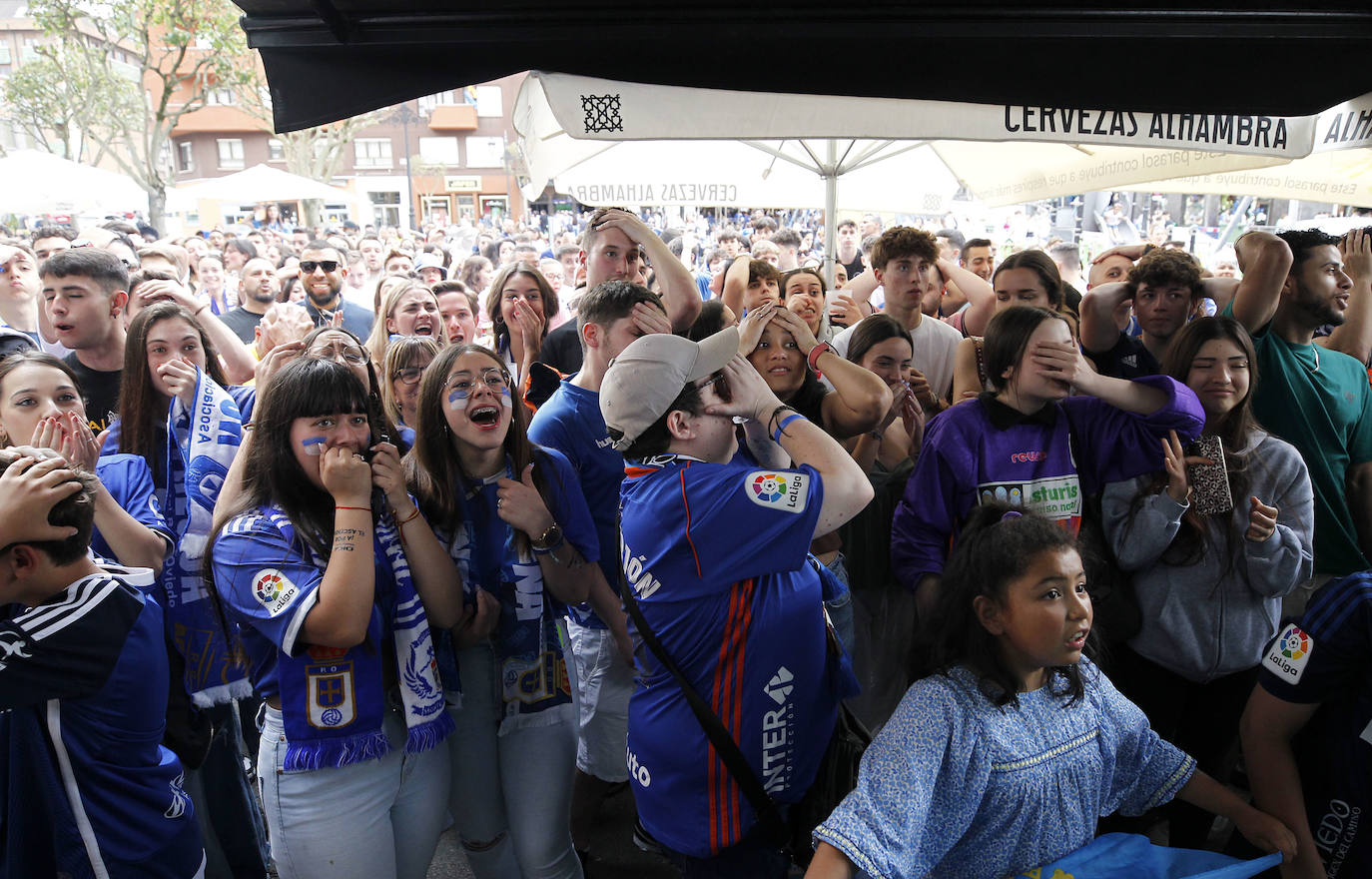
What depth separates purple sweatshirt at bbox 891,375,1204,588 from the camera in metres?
2.59

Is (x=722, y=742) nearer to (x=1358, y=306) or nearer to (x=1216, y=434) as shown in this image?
(x=1216, y=434)

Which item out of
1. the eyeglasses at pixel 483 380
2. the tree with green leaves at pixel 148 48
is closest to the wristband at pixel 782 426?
the eyeglasses at pixel 483 380

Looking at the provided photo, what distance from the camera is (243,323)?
6016 millimetres

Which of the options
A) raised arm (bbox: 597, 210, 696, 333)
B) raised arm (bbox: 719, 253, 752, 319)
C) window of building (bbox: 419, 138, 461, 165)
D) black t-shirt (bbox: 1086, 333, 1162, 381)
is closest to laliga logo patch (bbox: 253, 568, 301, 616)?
raised arm (bbox: 597, 210, 696, 333)

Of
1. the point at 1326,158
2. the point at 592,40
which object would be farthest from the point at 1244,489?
the point at 1326,158

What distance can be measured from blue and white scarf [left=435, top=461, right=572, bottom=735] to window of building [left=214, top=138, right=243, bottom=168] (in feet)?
180

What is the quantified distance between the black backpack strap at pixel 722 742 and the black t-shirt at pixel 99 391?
8.28 feet

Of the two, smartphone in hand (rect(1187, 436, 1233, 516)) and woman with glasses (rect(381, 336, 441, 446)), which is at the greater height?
woman with glasses (rect(381, 336, 441, 446))

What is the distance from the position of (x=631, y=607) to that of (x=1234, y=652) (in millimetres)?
1938

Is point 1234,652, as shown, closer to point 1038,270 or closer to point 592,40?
point 1038,270

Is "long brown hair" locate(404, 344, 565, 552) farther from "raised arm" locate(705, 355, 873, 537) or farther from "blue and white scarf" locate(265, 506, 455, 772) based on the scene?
"raised arm" locate(705, 355, 873, 537)

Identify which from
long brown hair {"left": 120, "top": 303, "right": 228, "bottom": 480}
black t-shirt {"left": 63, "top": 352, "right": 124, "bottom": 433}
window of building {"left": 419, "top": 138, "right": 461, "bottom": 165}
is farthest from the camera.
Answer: window of building {"left": 419, "top": 138, "right": 461, "bottom": 165}

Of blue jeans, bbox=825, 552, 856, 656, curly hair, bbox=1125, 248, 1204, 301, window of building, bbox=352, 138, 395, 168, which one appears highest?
window of building, bbox=352, 138, 395, 168

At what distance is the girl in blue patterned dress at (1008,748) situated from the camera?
5.47ft
